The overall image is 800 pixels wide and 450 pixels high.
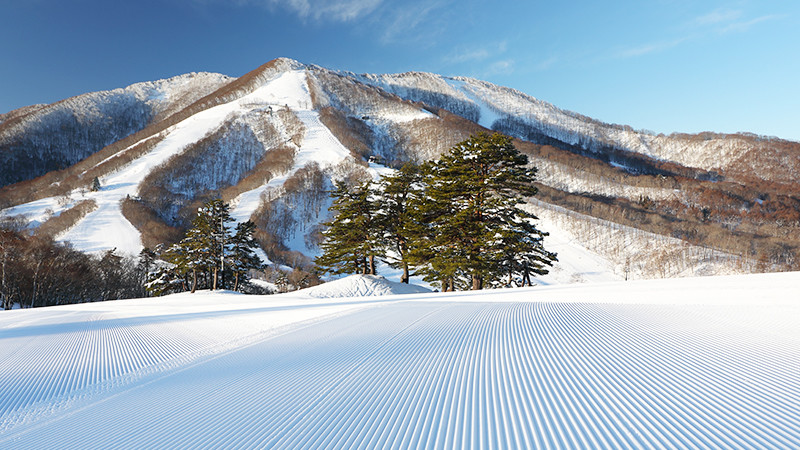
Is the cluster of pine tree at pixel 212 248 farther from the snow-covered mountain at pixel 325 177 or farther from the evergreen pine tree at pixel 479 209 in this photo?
the snow-covered mountain at pixel 325 177

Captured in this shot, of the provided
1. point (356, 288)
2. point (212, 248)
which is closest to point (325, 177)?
point (212, 248)

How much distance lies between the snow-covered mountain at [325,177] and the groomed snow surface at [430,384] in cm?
5103

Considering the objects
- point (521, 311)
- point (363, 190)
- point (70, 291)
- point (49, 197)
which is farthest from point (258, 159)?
point (521, 311)

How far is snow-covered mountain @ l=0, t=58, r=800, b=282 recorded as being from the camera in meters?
63.3

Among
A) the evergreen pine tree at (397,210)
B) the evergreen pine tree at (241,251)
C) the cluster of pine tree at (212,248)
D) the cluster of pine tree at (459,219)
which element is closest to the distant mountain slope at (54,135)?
the cluster of pine tree at (212,248)

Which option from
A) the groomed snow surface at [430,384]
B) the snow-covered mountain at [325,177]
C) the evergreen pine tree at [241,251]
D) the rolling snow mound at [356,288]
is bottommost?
the rolling snow mound at [356,288]

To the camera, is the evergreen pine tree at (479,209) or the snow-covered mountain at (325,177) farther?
the snow-covered mountain at (325,177)

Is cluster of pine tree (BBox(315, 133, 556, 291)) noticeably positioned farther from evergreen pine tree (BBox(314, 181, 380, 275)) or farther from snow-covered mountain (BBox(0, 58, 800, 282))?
snow-covered mountain (BBox(0, 58, 800, 282))

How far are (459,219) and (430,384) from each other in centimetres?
1610

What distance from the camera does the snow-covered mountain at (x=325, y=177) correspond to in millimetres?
63312

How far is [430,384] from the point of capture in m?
3.81

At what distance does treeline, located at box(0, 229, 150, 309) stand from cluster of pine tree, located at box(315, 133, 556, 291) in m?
24.6

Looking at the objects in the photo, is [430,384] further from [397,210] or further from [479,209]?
[397,210]

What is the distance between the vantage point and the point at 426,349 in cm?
529
